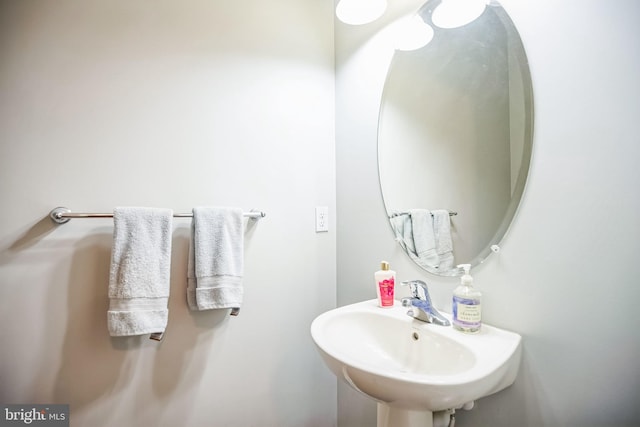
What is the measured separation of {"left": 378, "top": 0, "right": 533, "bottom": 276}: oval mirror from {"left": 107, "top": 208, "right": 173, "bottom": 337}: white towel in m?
0.88

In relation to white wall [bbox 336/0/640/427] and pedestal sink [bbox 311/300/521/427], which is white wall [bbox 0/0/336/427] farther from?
white wall [bbox 336/0/640/427]

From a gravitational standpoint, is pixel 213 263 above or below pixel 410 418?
above

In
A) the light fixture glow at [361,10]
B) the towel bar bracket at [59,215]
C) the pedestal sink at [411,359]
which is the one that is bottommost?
the pedestal sink at [411,359]

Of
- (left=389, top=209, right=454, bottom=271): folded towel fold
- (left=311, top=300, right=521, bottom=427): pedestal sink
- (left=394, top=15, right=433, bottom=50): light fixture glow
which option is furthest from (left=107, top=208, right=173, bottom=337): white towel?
(left=394, top=15, right=433, bottom=50): light fixture glow

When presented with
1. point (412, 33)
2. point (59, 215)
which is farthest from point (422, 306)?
point (59, 215)

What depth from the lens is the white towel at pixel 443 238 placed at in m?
0.93

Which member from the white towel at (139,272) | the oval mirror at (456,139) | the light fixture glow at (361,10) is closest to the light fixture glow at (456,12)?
the oval mirror at (456,139)

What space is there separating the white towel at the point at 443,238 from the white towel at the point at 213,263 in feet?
2.46

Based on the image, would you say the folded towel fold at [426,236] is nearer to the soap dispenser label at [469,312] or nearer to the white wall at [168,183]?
the soap dispenser label at [469,312]

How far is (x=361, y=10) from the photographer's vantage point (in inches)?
43.8

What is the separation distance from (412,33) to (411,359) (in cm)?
122

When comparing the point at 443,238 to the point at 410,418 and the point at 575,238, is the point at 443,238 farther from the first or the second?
the point at 410,418

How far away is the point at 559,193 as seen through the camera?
68 centimetres

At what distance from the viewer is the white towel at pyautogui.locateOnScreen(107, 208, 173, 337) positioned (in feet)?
2.68
